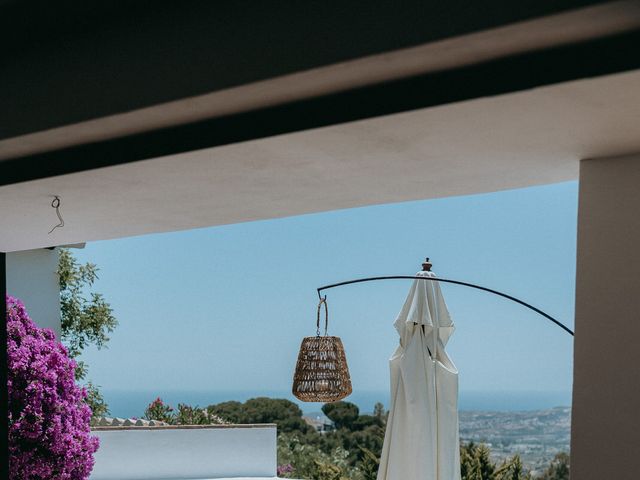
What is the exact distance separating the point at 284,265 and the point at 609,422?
73.9 ft

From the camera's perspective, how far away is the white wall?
8.04 m

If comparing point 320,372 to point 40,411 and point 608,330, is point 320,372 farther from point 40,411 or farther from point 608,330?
point 608,330

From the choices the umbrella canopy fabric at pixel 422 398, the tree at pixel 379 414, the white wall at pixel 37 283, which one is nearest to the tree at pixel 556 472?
the umbrella canopy fabric at pixel 422 398

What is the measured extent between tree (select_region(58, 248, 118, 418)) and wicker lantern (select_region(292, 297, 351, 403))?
6.23m

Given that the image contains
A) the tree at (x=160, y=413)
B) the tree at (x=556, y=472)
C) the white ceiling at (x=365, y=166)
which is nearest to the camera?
the white ceiling at (x=365, y=166)

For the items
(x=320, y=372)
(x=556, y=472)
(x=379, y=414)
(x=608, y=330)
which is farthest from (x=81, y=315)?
(x=608, y=330)

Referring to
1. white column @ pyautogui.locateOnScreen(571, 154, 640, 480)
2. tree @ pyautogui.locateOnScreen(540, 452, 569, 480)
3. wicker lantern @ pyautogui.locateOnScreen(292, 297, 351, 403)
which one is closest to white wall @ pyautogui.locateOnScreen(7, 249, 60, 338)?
wicker lantern @ pyautogui.locateOnScreen(292, 297, 351, 403)

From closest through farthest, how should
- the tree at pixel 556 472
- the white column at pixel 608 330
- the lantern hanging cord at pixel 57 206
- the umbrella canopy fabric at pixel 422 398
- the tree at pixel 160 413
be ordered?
1. the white column at pixel 608 330
2. the lantern hanging cord at pixel 57 206
3. the umbrella canopy fabric at pixel 422 398
4. the tree at pixel 556 472
5. the tree at pixel 160 413

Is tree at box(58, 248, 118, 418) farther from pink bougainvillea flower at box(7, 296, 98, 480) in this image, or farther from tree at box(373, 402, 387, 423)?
pink bougainvillea flower at box(7, 296, 98, 480)

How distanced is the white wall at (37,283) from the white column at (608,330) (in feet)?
21.4

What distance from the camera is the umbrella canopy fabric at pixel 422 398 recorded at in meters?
5.00

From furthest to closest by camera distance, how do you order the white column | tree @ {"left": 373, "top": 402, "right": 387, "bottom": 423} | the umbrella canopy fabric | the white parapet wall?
tree @ {"left": 373, "top": 402, "right": 387, "bottom": 423}
the white parapet wall
the umbrella canopy fabric
the white column

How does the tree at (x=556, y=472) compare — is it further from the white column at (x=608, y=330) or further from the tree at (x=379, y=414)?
the white column at (x=608, y=330)

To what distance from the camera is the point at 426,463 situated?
4.98 meters
